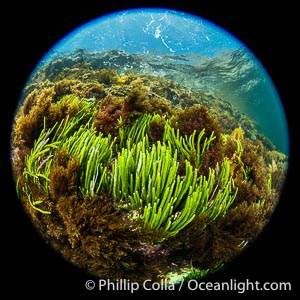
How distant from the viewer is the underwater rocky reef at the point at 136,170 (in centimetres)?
287

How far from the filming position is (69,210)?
114 inches

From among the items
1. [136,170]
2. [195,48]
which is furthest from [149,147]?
[195,48]

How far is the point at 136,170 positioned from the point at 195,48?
4.29 ft

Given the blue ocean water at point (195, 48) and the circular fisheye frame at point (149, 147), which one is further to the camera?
the blue ocean water at point (195, 48)

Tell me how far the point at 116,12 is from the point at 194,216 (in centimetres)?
207

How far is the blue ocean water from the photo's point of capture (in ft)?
11.4

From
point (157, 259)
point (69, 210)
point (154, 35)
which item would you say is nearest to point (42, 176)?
point (69, 210)

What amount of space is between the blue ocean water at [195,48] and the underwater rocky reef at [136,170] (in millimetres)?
104

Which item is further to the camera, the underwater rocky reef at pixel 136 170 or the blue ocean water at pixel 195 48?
the blue ocean water at pixel 195 48

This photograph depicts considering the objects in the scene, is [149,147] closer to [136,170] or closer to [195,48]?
[136,170]

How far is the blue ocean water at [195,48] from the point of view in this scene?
3.46 m

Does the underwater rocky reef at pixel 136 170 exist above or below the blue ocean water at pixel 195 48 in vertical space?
below

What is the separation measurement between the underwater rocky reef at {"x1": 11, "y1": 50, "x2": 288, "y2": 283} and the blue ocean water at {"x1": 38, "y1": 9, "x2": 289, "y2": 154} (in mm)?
104

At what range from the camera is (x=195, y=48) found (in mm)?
3512
